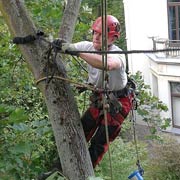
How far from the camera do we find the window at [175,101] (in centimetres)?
1611

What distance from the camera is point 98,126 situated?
3043mm

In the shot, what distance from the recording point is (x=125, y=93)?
3064 millimetres

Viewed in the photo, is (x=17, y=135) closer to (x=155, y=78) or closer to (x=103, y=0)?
(x=103, y=0)

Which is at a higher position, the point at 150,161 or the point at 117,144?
the point at 117,144

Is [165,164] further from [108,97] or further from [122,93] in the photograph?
[108,97]

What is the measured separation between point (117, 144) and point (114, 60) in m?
5.97

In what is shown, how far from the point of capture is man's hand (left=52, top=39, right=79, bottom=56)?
8.04 feet

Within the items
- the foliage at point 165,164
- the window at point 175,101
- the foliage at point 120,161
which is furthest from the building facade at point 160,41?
the foliage at point 120,161

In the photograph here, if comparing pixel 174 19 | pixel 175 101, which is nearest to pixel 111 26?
pixel 175 101

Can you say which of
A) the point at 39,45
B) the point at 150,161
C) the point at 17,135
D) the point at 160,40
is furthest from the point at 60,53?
the point at 160,40

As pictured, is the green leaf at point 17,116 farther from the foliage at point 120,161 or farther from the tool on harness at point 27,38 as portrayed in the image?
the foliage at point 120,161

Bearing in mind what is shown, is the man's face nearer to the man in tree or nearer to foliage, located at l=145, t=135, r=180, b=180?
the man in tree

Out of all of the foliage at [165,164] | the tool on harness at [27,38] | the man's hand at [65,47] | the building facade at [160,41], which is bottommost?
the foliage at [165,164]

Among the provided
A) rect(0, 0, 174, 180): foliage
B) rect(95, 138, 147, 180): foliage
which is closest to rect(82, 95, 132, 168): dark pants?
rect(0, 0, 174, 180): foliage
